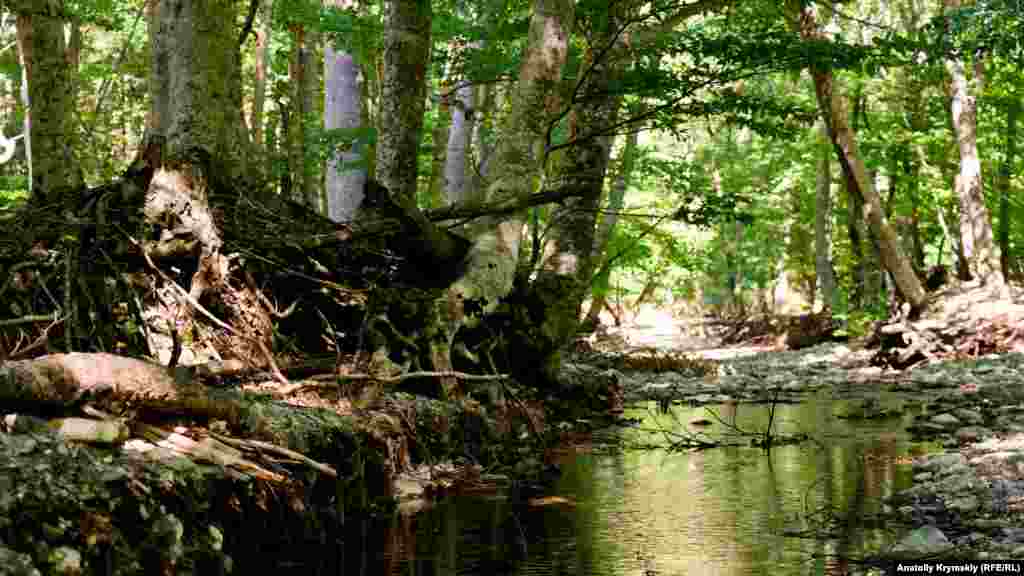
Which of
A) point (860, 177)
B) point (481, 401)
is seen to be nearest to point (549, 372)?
point (481, 401)

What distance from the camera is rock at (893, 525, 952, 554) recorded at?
4.48m

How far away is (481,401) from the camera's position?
8.57 metres

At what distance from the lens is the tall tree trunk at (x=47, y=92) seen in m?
9.16

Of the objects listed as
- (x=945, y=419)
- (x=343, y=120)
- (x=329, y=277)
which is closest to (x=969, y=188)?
(x=343, y=120)

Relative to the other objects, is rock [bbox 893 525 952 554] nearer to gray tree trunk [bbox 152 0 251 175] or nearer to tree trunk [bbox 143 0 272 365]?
tree trunk [bbox 143 0 272 365]

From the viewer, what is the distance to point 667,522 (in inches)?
219

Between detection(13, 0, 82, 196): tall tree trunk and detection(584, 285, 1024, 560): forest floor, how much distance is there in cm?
593

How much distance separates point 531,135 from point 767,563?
19.7 feet

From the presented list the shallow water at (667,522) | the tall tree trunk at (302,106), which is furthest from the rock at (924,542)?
the tall tree trunk at (302,106)

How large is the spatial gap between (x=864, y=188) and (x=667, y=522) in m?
14.9

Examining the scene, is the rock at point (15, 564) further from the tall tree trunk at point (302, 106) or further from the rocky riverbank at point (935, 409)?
the tall tree trunk at point (302, 106)

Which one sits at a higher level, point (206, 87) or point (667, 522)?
point (206, 87)

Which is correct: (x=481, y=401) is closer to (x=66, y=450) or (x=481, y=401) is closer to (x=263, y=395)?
(x=263, y=395)

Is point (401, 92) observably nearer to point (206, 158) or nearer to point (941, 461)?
point (206, 158)
